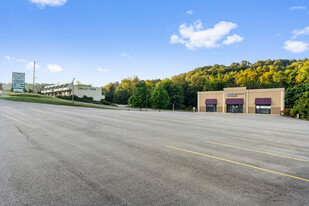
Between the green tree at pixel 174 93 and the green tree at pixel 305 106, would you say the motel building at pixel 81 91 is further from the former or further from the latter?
the green tree at pixel 305 106

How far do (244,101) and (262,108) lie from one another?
17.0ft

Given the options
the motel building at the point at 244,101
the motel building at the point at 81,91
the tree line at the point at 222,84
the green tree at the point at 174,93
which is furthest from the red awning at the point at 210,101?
the motel building at the point at 81,91

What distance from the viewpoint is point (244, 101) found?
56750 millimetres

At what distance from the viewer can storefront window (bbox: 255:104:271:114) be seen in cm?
5281

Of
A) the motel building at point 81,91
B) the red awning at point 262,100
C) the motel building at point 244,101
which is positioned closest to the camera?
the motel building at point 244,101

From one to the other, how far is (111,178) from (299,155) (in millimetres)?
7929

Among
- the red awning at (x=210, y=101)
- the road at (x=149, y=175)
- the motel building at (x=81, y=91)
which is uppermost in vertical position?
the motel building at (x=81, y=91)

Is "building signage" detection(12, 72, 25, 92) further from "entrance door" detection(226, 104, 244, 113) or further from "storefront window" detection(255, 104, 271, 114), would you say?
"storefront window" detection(255, 104, 271, 114)

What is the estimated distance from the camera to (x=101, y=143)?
30.4 ft

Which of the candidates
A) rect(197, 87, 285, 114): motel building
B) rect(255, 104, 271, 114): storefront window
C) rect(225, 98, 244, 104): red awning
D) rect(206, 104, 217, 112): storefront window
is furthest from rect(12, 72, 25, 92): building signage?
rect(255, 104, 271, 114): storefront window

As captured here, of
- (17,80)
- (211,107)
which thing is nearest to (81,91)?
(17,80)

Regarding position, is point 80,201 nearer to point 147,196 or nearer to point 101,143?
point 147,196

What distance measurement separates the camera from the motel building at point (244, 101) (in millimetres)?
51562

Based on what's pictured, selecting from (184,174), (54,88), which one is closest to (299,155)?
(184,174)
